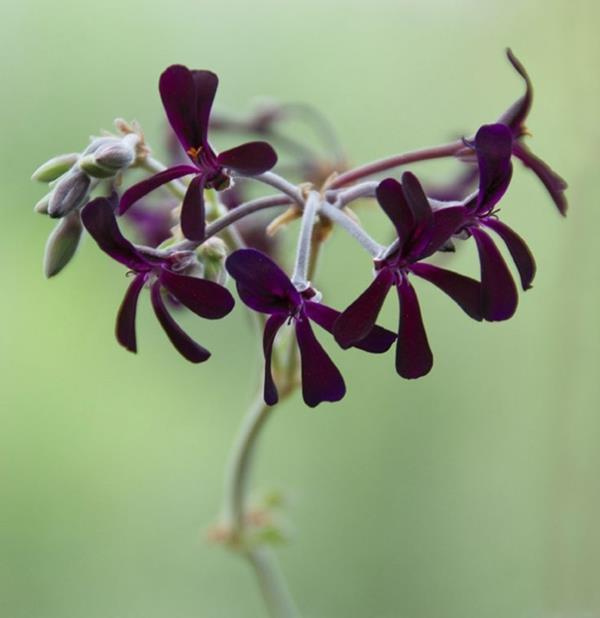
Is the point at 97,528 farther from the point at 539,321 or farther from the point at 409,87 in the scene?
the point at 409,87

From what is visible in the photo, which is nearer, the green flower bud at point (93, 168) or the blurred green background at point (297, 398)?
the green flower bud at point (93, 168)

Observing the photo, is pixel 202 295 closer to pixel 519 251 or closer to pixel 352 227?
pixel 352 227

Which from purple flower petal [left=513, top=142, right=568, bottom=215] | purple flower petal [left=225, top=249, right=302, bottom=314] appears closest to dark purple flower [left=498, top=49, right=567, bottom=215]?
purple flower petal [left=513, top=142, right=568, bottom=215]

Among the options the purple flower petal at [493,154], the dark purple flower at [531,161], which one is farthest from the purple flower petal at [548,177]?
the purple flower petal at [493,154]

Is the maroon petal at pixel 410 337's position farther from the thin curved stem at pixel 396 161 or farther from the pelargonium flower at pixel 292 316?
the thin curved stem at pixel 396 161

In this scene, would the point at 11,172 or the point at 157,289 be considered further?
the point at 11,172

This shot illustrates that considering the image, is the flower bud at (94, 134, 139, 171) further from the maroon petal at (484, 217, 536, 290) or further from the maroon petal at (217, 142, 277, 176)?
the maroon petal at (484, 217, 536, 290)

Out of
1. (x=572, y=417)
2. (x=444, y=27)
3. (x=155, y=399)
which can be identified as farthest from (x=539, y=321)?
(x=155, y=399)
